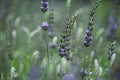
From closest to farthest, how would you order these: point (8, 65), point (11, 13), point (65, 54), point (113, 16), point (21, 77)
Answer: point (65, 54) → point (21, 77) → point (8, 65) → point (113, 16) → point (11, 13)

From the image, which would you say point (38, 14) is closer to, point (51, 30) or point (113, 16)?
point (113, 16)

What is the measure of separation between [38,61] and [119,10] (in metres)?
1.62

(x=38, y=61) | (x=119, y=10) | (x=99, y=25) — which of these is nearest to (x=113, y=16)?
(x=119, y=10)

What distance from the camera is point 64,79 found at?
10.5 ft

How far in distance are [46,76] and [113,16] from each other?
1.66m

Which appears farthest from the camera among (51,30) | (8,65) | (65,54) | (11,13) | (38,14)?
(38,14)

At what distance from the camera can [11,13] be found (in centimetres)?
582

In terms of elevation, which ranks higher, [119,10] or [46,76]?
[119,10]

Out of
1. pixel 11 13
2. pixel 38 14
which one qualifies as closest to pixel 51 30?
pixel 11 13

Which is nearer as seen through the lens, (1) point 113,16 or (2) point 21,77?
(2) point 21,77

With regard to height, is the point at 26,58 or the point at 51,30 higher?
the point at 51,30

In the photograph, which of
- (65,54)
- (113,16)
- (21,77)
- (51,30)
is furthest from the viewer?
(113,16)

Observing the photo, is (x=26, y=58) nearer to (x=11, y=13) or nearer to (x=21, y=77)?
(x=21, y=77)

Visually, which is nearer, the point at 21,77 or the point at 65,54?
the point at 65,54
